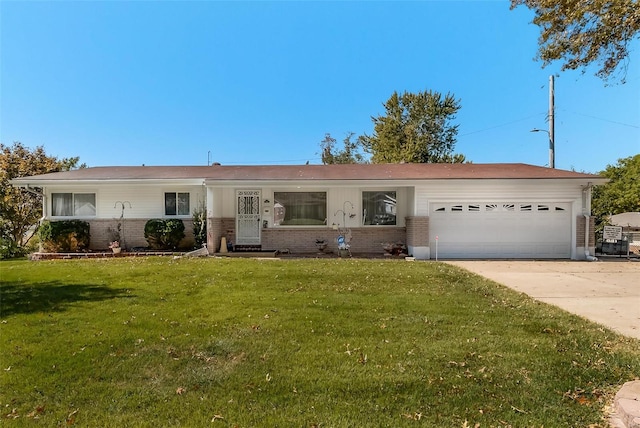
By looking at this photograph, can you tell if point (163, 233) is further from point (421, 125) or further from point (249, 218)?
point (421, 125)

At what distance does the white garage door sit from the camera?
43.9ft

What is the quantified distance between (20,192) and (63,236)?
19.0 ft

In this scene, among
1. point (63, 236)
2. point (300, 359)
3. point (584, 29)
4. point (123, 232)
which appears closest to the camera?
point (300, 359)

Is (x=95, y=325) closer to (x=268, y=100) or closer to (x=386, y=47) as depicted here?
(x=386, y=47)

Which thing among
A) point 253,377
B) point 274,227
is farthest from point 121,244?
point 253,377

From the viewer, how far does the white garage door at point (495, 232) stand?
43.9 feet

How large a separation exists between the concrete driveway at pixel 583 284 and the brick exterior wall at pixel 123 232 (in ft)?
37.6

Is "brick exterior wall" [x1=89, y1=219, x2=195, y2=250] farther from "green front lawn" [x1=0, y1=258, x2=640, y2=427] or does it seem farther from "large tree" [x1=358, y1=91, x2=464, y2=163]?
"large tree" [x1=358, y1=91, x2=464, y2=163]

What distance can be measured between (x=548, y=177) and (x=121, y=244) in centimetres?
1632

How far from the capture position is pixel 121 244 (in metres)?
14.6

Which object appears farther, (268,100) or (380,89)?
(380,89)

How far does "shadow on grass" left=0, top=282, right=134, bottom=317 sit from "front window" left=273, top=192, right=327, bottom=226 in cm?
776

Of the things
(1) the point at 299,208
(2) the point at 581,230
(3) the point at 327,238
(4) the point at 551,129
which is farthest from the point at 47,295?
(4) the point at 551,129

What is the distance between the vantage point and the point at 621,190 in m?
32.7
